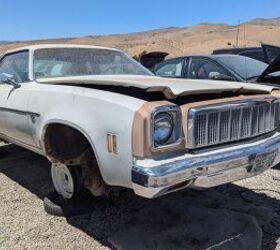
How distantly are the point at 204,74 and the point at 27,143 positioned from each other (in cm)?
384

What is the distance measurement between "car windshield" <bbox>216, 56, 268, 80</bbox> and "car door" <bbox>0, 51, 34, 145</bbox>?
3.40 m

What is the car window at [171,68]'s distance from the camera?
313 inches

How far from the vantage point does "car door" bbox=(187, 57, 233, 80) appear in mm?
7045

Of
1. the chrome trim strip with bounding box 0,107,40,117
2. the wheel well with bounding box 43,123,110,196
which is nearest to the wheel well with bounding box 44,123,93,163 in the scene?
the wheel well with bounding box 43,123,110,196

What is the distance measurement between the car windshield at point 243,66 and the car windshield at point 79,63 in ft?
7.28

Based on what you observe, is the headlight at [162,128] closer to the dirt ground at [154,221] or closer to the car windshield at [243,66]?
the dirt ground at [154,221]

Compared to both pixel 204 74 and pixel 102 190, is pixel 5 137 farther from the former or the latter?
A: pixel 204 74

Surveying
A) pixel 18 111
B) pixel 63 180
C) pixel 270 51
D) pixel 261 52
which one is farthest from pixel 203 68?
pixel 63 180

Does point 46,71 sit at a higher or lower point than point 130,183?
higher

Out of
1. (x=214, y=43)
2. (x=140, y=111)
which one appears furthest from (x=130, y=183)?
(x=214, y=43)

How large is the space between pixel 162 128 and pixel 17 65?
2630mm

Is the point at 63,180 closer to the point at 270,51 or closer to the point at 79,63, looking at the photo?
the point at 79,63

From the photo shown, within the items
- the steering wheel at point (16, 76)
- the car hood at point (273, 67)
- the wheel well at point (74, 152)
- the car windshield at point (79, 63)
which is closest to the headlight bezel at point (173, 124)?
the wheel well at point (74, 152)

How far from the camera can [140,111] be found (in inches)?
115
